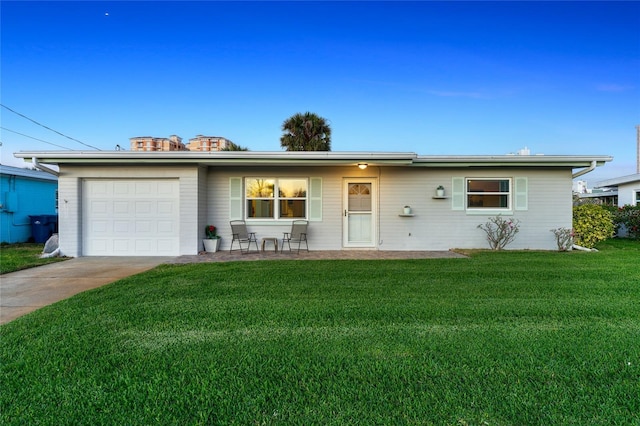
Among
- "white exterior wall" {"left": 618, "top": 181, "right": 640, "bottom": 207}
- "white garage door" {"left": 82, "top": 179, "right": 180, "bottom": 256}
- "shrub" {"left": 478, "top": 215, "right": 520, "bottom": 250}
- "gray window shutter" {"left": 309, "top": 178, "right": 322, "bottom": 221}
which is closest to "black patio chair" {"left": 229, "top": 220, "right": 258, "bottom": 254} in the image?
"white garage door" {"left": 82, "top": 179, "right": 180, "bottom": 256}

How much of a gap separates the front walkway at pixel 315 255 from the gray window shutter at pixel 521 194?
2548 mm

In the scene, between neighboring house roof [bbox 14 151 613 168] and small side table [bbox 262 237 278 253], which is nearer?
neighboring house roof [bbox 14 151 613 168]

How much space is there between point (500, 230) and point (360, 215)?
13.1ft

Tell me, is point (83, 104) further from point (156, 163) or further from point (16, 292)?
point (16, 292)

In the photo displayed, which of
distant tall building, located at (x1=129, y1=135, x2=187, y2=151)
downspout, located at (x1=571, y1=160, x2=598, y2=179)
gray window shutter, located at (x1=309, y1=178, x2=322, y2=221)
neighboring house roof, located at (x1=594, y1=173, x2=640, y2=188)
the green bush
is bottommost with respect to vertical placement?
the green bush

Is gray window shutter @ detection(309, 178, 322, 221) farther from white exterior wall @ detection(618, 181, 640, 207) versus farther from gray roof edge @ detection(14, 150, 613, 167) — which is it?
white exterior wall @ detection(618, 181, 640, 207)

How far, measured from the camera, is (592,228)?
9.97 meters

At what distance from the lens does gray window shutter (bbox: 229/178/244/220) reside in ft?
32.6

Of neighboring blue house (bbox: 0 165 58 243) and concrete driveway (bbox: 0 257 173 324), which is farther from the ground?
neighboring blue house (bbox: 0 165 58 243)

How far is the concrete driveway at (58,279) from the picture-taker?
15.1ft

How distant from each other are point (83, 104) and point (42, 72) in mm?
1742

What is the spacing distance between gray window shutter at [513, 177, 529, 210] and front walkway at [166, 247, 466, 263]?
2.55 metres

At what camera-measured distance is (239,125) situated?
53.2 ft

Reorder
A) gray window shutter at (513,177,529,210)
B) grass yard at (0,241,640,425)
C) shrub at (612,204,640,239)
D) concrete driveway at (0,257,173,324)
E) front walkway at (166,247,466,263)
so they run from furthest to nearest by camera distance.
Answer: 1. shrub at (612,204,640,239)
2. gray window shutter at (513,177,529,210)
3. front walkway at (166,247,466,263)
4. concrete driveway at (0,257,173,324)
5. grass yard at (0,241,640,425)
